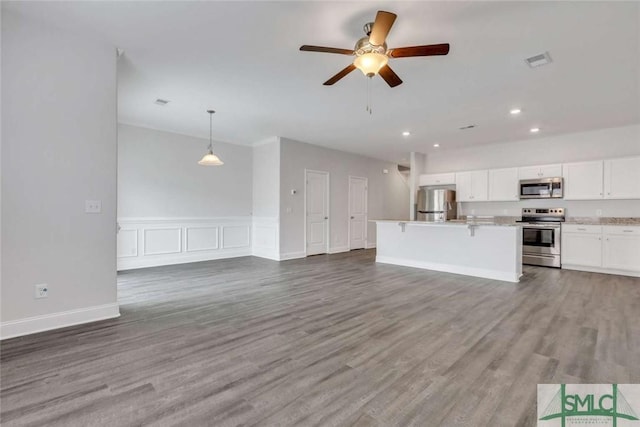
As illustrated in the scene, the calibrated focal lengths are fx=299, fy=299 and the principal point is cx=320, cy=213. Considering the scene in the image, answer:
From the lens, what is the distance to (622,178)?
5.24 metres

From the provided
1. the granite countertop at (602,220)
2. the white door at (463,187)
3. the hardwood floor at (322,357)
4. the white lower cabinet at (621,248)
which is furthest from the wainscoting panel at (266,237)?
the white lower cabinet at (621,248)

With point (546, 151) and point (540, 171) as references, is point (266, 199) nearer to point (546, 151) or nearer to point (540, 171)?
point (540, 171)

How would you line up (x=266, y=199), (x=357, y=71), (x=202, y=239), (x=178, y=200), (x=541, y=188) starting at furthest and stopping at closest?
(x=266, y=199), (x=202, y=239), (x=178, y=200), (x=541, y=188), (x=357, y=71)

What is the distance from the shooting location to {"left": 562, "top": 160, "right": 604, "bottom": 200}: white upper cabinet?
5.45m

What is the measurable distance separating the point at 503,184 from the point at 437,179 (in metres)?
1.45

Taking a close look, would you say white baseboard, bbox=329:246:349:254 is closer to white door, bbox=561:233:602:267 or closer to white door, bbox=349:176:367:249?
white door, bbox=349:176:367:249

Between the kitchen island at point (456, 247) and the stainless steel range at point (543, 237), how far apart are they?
1495 millimetres

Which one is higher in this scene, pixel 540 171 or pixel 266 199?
pixel 540 171

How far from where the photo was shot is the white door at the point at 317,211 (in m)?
7.20

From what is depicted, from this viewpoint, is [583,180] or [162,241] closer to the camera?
[583,180]

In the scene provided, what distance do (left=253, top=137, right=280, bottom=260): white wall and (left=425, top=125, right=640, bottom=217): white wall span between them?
4.34m

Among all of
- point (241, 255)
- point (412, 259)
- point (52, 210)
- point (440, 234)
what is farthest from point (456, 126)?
point (52, 210)

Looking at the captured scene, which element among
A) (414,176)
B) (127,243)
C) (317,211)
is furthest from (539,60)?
(127,243)

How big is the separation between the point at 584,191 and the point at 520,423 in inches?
228
